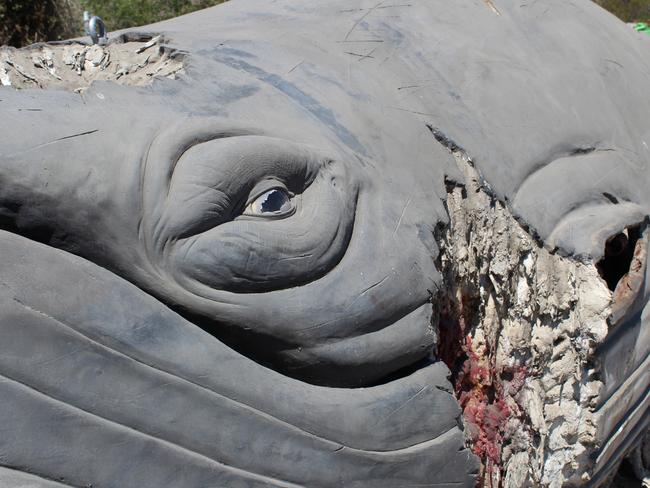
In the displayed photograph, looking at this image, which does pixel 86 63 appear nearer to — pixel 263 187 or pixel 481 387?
pixel 263 187

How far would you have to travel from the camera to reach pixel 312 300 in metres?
1.29

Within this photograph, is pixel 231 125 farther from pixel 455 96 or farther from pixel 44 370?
pixel 455 96

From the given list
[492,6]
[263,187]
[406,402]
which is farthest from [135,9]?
[406,402]

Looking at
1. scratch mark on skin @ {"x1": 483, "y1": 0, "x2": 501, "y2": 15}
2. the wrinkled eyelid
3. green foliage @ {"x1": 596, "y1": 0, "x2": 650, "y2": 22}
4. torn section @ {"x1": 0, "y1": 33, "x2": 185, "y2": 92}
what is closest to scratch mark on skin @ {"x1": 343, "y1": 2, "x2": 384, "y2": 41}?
scratch mark on skin @ {"x1": 483, "y1": 0, "x2": 501, "y2": 15}

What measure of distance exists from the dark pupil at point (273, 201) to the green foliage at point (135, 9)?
4.24 m

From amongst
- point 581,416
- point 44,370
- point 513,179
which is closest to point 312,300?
point 44,370

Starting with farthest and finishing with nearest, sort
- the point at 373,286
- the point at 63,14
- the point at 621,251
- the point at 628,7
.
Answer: the point at 628,7
the point at 63,14
the point at 621,251
the point at 373,286

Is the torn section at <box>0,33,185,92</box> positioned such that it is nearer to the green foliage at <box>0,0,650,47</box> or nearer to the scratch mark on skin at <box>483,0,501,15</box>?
the scratch mark on skin at <box>483,0,501,15</box>

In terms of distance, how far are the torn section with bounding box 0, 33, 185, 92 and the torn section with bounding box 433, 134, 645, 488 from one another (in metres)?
0.55

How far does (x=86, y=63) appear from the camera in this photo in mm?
1492

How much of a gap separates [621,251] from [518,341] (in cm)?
33

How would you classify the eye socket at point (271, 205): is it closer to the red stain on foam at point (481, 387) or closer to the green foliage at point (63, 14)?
the red stain on foam at point (481, 387)

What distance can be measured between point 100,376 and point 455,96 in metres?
0.94

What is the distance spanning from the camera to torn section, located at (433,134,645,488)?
1.62 meters
